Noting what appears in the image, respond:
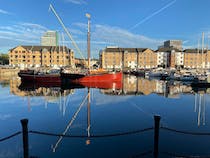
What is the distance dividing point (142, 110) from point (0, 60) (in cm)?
14672

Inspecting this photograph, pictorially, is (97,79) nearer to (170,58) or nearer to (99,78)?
(99,78)

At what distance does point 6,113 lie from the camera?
49.4 feet

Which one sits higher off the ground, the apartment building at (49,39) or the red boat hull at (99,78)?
the apartment building at (49,39)

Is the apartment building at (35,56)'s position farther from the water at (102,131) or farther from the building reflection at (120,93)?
the water at (102,131)

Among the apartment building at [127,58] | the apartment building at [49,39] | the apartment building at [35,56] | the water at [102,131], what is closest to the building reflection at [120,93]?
the water at [102,131]

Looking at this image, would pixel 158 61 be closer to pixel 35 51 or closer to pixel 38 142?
pixel 35 51

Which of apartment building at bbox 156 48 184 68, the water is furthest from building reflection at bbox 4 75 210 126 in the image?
apartment building at bbox 156 48 184 68

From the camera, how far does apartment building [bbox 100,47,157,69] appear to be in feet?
406

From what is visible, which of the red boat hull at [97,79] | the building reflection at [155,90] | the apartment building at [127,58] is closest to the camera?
the building reflection at [155,90]

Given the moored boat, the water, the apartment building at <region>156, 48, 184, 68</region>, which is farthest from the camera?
the apartment building at <region>156, 48, 184, 68</region>

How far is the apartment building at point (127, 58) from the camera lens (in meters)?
124

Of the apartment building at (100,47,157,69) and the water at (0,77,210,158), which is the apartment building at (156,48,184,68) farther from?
the water at (0,77,210,158)

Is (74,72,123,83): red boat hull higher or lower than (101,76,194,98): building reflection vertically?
higher

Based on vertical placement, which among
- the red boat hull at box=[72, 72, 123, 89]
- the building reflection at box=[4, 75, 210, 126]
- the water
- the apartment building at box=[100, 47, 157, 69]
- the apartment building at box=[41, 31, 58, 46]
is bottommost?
the water
